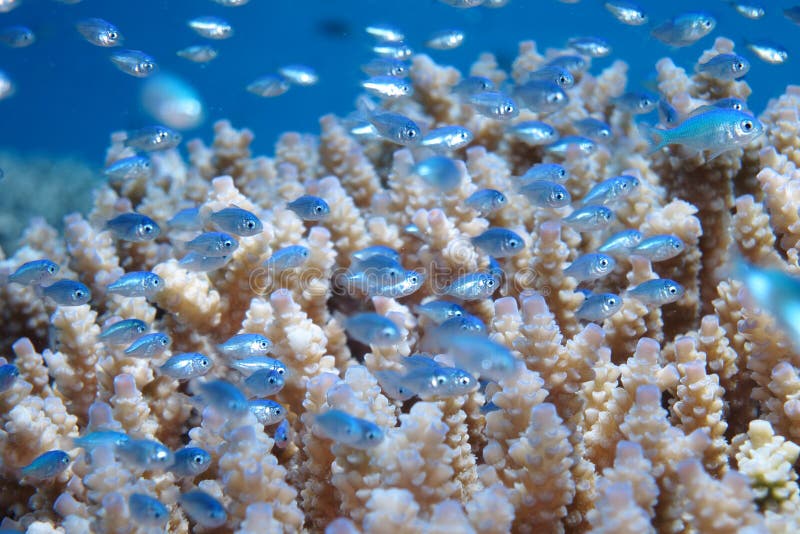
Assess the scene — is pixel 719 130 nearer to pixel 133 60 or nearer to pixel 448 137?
pixel 448 137

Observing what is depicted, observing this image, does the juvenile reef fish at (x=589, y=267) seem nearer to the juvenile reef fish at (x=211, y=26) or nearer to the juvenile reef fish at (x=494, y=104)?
the juvenile reef fish at (x=494, y=104)

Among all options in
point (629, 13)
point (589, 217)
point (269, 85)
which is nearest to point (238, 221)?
point (589, 217)

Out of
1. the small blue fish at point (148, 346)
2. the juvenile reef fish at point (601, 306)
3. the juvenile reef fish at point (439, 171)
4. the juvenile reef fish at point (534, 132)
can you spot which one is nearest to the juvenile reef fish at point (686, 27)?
the juvenile reef fish at point (534, 132)

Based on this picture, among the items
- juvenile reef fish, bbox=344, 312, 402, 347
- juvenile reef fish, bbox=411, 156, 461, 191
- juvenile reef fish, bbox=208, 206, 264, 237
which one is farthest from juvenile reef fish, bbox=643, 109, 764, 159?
juvenile reef fish, bbox=208, 206, 264, 237

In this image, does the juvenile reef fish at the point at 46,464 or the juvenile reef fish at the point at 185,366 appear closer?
the juvenile reef fish at the point at 46,464

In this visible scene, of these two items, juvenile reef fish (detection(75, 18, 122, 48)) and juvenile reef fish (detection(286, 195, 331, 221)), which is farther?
juvenile reef fish (detection(75, 18, 122, 48))

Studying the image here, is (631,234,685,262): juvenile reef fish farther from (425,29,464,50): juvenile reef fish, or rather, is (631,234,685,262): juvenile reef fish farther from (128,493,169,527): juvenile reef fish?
(425,29,464,50): juvenile reef fish

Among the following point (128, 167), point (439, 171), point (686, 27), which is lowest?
point (128, 167)
